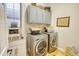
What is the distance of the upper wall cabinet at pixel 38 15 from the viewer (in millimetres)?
1374

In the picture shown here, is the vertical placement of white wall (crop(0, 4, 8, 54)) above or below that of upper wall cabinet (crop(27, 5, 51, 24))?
below

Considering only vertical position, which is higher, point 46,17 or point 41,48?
point 46,17

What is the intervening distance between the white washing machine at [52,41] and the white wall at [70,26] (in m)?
0.05

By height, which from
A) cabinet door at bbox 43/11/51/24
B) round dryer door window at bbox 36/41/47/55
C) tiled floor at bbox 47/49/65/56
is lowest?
tiled floor at bbox 47/49/65/56

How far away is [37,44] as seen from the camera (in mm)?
1420

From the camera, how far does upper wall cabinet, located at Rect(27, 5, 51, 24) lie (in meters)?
1.37

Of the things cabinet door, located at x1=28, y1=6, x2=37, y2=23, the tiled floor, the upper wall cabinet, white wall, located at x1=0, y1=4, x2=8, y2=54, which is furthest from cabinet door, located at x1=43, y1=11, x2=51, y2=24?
white wall, located at x1=0, y1=4, x2=8, y2=54

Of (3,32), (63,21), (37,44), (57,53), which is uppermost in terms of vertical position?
(63,21)

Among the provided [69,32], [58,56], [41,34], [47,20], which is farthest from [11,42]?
[69,32]

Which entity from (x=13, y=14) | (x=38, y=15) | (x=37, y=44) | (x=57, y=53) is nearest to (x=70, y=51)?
(x=57, y=53)

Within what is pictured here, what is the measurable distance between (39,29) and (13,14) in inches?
14.0

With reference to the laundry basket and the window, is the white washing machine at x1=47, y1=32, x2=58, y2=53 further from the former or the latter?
the window

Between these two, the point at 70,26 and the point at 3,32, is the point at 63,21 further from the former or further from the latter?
the point at 3,32

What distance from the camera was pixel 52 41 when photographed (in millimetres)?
1438
